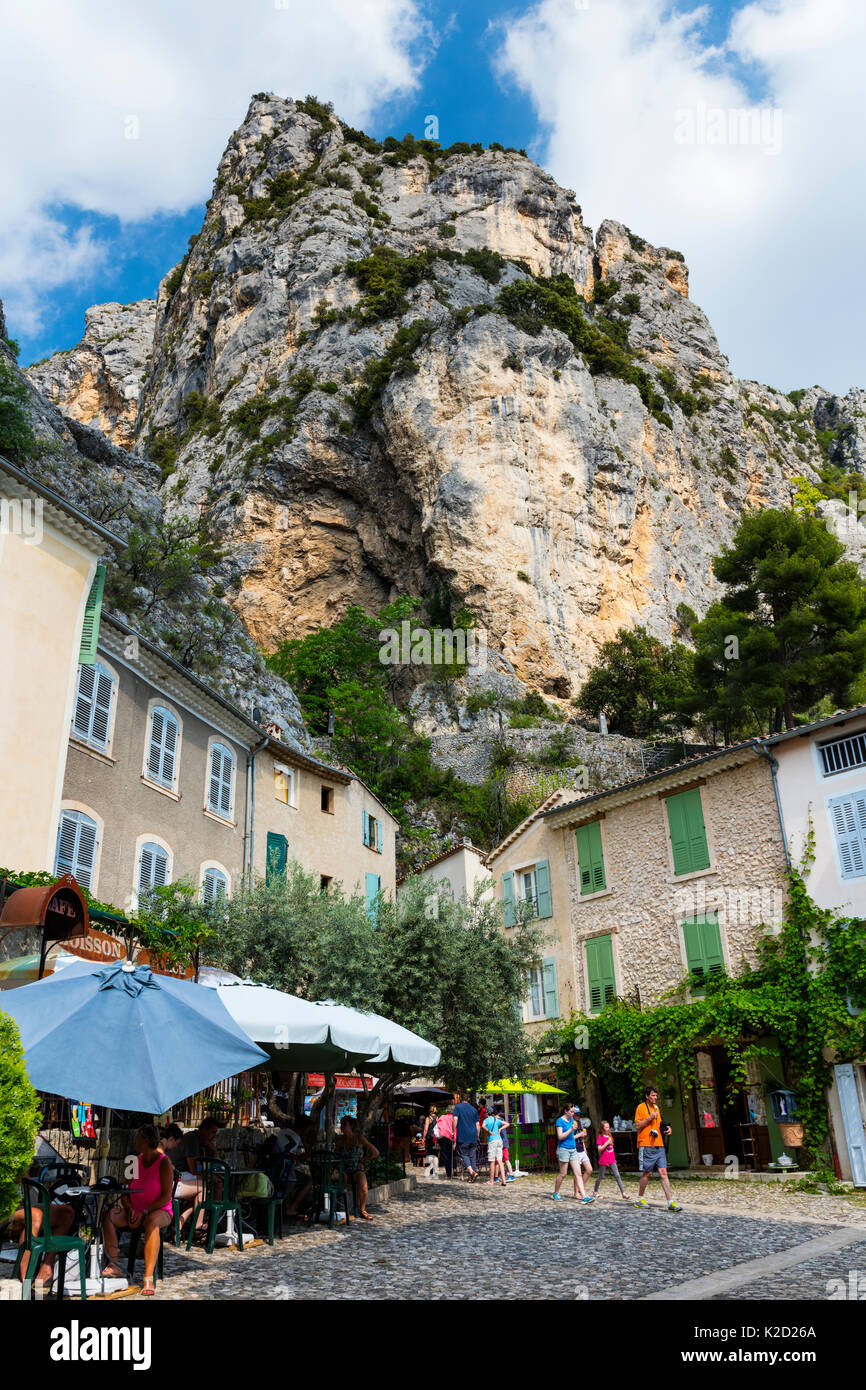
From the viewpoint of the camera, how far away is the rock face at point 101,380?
85125 millimetres

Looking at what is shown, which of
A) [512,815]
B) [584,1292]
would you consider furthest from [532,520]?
[584,1292]

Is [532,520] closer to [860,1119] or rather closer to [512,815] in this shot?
[512,815]

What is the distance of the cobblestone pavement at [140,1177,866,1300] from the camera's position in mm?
6641

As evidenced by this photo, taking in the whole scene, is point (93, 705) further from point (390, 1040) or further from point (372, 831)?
point (372, 831)

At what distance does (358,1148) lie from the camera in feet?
39.7

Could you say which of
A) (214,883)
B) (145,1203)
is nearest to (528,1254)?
(145,1203)

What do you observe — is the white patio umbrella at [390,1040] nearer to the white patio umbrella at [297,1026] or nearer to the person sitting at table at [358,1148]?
the white patio umbrella at [297,1026]

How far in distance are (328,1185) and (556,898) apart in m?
14.1

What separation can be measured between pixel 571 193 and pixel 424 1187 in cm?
7333

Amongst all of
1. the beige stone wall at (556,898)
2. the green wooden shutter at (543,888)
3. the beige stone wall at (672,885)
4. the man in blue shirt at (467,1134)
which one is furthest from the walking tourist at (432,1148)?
the green wooden shutter at (543,888)

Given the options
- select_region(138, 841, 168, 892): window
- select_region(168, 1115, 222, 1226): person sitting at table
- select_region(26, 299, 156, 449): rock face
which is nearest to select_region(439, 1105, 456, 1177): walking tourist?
select_region(138, 841, 168, 892): window

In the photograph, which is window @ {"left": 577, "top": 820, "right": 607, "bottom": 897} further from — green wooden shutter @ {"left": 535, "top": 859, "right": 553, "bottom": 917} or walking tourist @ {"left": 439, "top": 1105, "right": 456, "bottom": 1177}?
walking tourist @ {"left": 439, "top": 1105, "right": 456, "bottom": 1177}

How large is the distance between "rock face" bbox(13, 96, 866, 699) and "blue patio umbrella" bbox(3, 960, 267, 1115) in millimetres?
43772

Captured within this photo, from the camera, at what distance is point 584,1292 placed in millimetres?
6371
